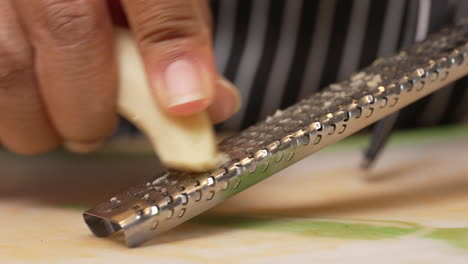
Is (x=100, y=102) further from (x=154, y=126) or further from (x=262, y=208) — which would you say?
(x=262, y=208)

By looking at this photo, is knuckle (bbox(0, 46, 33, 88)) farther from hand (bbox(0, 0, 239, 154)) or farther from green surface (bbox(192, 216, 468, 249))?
green surface (bbox(192, 216, 468, 249))

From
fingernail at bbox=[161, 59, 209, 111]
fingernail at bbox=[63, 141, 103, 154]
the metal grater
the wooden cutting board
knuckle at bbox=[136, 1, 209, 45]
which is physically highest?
knuckle at bbox=[136, 1, 209, 45]

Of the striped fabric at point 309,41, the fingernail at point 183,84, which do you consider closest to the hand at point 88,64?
the fingernail at point 183,84

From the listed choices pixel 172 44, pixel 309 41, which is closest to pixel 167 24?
pixel 172 44

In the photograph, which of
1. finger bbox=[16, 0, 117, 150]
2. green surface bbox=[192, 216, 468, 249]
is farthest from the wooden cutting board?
finger bbox=[16, 0, 117, 150]

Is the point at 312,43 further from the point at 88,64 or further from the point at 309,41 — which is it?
the point at 88,64

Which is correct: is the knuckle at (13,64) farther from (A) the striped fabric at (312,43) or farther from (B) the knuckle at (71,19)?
(A) the striped fabric at (312,43)

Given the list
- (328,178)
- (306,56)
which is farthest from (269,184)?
(306,56)
